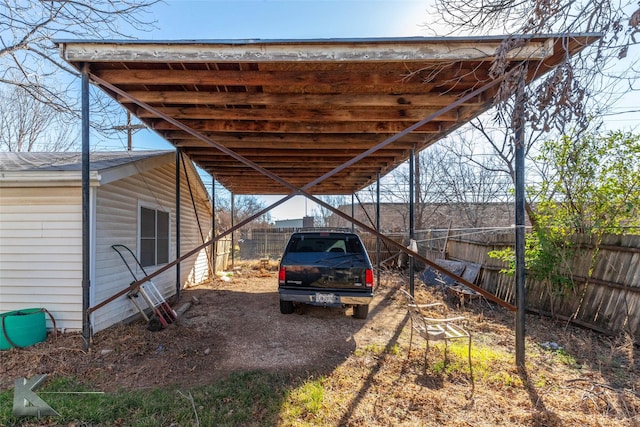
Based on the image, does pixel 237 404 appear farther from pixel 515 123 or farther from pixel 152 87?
pixel 152 87

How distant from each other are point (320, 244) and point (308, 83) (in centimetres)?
293

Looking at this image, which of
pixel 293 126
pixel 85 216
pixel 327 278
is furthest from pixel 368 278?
pixel 85 216

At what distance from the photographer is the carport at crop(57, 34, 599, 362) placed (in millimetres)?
3602

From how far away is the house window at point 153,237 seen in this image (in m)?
6.48

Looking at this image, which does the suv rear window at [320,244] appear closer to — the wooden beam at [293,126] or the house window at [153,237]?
the wooden beam at [293,126]

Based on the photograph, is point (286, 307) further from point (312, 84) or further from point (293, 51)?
point (293, 51)

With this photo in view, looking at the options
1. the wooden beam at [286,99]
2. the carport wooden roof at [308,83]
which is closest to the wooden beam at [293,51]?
the carport wooden roof at [308,83]

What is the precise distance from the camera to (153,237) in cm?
692

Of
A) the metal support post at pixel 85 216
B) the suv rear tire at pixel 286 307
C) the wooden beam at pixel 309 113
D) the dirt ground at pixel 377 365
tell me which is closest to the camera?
the dirt ground at pixel 377 365

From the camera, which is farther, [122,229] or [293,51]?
[122,229]

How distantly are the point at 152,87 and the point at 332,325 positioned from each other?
480 centimetres

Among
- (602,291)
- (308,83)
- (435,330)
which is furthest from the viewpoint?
(602,291)

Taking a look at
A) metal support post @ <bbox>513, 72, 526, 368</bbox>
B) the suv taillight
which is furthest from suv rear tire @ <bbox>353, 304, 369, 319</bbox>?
metal support post @ <bbox>513, 72, 526, 368</bbox>

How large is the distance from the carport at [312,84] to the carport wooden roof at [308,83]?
1 centimetres
